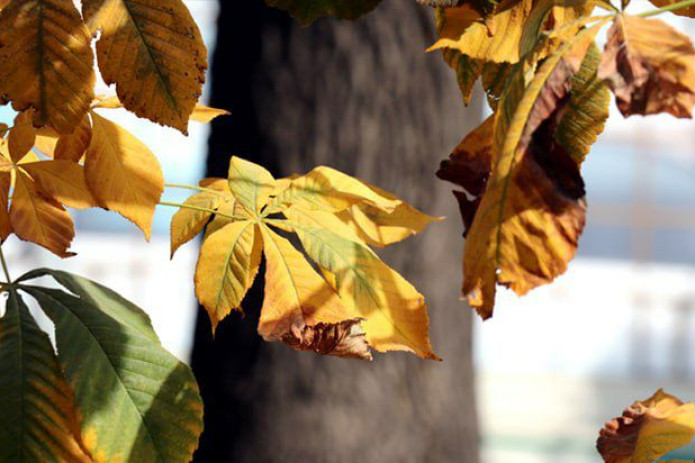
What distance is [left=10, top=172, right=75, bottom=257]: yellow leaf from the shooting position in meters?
0.48

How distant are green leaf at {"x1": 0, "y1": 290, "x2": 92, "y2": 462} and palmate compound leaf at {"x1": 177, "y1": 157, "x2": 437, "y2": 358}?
8 centimetres

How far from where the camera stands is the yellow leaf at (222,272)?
1.53ft

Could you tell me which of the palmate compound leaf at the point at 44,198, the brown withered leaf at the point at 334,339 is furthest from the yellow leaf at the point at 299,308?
the palmate compound leaf at the point at 44,198

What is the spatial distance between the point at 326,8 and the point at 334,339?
160 millimetres

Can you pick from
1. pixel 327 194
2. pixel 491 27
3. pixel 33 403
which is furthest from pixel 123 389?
pixel 491 27

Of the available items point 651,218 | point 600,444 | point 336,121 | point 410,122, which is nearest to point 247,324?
point 336,121

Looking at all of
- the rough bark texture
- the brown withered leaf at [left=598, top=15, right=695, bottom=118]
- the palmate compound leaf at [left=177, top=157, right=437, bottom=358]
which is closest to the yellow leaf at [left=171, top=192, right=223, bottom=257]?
the palmate compound leaf at [left=177, top=157, right=437, bottom=358]

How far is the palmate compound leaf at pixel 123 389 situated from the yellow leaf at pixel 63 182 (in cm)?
5

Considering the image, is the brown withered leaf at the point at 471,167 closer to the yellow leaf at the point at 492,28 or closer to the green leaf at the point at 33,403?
the yellow leaf at the point at 492,28

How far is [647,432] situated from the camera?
1.66ft

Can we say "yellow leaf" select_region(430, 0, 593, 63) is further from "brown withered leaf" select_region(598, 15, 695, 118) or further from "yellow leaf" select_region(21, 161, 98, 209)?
"yellow leaf" select_region(21, 161, 98, 209)

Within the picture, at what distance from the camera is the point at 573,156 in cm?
43

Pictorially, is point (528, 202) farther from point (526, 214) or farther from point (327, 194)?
point (327, 194)

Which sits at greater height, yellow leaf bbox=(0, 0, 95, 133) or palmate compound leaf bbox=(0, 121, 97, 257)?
yellow leaf bbox=(0, 0, 95, 133)
